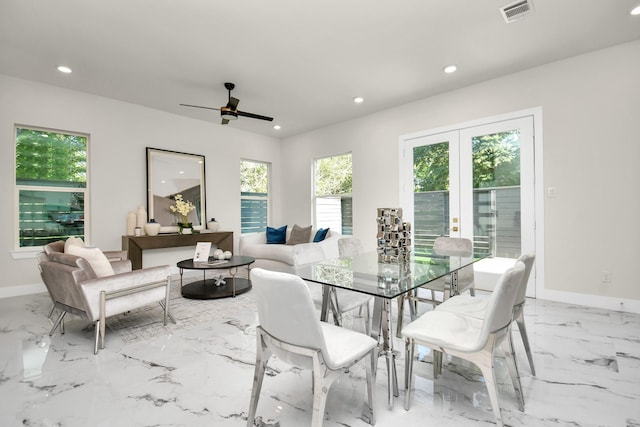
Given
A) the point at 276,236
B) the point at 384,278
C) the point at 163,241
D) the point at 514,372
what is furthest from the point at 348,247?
the point at 163,241

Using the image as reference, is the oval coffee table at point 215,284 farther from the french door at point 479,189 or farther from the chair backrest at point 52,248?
the french door at point 479,189

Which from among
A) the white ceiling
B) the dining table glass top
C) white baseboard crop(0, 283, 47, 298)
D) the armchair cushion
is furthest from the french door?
white baseboard crop(0, 283, 47, 298)

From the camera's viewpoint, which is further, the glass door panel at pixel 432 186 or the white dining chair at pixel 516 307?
the glass door panel at pixel 432 186

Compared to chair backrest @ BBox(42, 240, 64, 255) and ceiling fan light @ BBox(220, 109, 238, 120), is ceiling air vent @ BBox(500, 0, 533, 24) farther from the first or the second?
chair backrest @ BBox(42, 240, 64, 255)

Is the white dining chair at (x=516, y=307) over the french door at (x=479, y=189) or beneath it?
beneath

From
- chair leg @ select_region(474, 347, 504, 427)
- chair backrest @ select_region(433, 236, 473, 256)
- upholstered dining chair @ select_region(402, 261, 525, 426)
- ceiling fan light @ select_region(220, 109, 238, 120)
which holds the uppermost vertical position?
ceiling fan light @ select_region(220, 109, 238, 120)

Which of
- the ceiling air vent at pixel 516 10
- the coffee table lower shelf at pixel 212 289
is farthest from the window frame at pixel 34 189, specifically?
the ceiling air vent at pixel 516 10

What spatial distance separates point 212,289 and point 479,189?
3.86 metres

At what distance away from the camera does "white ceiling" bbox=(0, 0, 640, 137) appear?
2531 millimetres

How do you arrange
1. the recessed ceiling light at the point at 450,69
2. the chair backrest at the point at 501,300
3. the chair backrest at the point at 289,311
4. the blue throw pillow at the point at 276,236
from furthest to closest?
the blue throw pillow at the point at 276,236 → the recessed ceiling light at the point at 450,69 → the chair backrest at the point at 501,300 → the chair backrest at the point at 289,311

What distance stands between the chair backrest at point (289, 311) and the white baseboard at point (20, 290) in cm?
448

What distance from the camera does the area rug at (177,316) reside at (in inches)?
105

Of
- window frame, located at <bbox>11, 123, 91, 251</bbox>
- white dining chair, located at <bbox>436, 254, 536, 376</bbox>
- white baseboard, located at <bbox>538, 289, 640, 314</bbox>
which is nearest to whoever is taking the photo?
white dining chair, located at <bbox>436, 254, 536, 376</bbox>

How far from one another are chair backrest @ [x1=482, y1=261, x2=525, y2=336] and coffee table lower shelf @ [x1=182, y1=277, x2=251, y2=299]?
3.04 m
